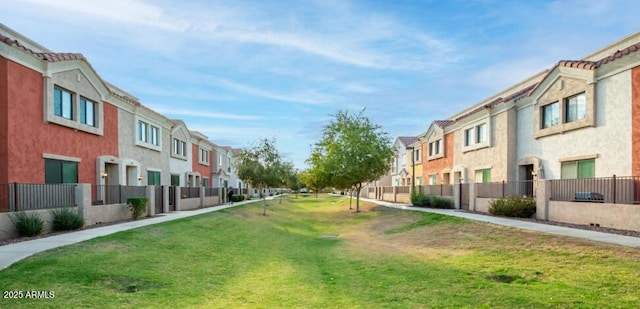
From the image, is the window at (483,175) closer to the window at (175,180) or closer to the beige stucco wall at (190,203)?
the beige stucco wall at (190,203)

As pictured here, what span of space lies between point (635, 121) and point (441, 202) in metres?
13.1

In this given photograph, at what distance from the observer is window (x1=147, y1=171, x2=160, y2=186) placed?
2691 centimetres

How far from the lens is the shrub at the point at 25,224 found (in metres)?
12.2

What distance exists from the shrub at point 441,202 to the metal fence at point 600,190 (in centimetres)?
943

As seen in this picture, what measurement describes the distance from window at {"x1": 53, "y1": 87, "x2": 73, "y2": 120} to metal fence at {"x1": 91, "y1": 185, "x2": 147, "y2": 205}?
3.64 m

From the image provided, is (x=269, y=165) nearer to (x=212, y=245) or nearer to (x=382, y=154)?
(x=382, y=154)

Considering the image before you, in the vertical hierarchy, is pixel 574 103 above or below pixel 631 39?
below

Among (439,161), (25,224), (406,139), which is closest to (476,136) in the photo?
(439,161)

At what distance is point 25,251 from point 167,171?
848 inches

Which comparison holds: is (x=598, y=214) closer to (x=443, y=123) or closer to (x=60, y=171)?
(x=443, y=123)

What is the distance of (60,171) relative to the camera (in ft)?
56.3

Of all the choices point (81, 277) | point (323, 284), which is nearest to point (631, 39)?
point (323, 284)

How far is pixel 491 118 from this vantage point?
81.8ft

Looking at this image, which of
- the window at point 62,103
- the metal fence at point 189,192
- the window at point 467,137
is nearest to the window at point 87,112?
the window at point 62,103
